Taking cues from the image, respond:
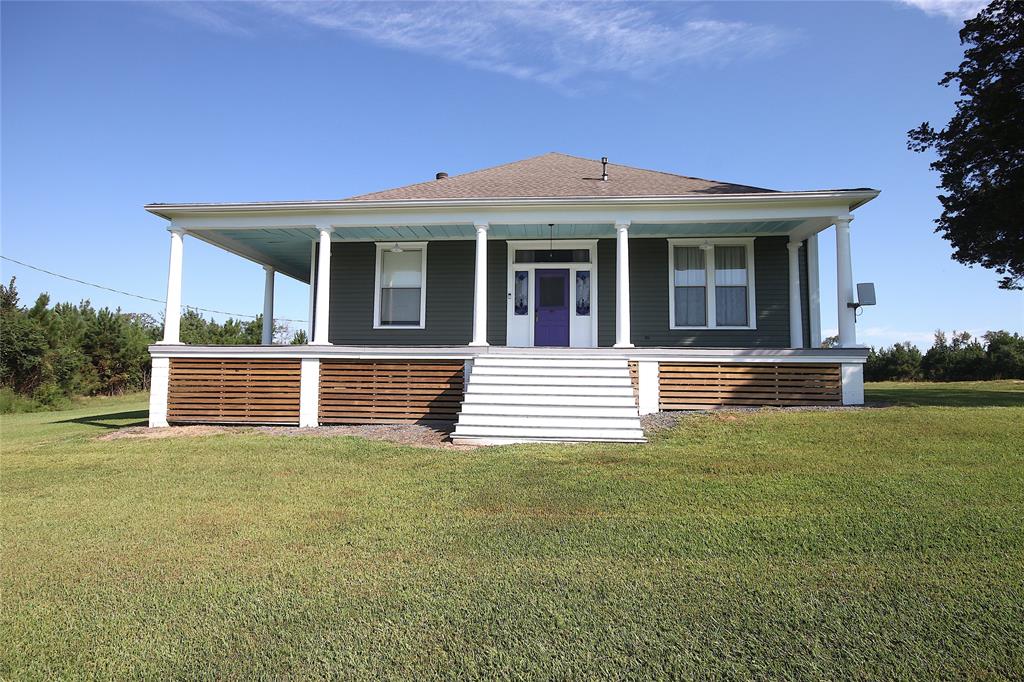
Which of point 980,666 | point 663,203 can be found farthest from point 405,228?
point 980,666

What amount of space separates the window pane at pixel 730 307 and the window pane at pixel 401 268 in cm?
662

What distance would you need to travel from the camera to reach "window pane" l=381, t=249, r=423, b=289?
1259cm

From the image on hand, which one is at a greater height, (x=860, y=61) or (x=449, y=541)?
(x=860, y=61)

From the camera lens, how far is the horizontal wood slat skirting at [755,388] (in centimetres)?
945

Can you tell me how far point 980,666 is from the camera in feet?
7.21

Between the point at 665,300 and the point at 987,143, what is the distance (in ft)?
30.2

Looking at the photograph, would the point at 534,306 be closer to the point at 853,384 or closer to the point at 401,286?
the point at 401,286

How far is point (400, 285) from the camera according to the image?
496 inches

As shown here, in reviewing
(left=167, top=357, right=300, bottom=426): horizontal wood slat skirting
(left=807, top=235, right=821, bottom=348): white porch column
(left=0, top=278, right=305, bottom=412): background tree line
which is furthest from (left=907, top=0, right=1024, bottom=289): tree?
(left=0, top=278, right=305, bottom=412): background tree line

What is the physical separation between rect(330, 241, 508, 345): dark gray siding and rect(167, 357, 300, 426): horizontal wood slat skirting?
8.84 feet

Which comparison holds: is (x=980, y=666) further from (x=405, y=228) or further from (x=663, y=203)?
(x=405, y=228)

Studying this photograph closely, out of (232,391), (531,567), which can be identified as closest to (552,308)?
(232,391)

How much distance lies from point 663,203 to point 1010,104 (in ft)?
32.2

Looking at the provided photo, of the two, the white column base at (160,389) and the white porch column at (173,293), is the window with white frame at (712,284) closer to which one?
the white porch column at (173,293)
